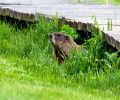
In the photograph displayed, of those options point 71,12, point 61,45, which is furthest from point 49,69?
point 71,12

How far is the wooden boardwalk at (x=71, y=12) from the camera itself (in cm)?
870

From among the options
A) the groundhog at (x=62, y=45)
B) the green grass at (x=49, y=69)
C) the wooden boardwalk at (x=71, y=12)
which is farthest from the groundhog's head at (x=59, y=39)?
the wooden boardwalk at (x=71, y=12)

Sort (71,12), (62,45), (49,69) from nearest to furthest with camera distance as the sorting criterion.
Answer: (49,69) → (62,45) → (71,12)

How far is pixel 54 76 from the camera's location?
711 centimetres

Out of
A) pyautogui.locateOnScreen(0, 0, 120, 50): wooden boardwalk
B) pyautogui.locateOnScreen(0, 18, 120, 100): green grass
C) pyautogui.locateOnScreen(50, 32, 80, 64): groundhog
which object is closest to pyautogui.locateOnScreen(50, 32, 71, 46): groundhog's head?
pyautogui.locateOnScreen(50, 32, 80, 64): groundhog

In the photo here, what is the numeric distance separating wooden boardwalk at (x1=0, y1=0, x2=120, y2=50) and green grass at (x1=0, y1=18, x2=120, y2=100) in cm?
21

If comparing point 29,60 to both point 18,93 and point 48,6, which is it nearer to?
point 18,93

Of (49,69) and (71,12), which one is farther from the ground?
(71,12)

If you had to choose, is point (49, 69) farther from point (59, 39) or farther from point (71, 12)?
point (71, 12)

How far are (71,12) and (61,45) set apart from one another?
9.43 feet

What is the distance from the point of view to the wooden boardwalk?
8.70 meters

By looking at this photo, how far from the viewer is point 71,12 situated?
10969 millimetres

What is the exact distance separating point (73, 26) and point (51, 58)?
1.20m

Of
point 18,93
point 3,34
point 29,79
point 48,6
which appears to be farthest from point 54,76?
point 48,6
